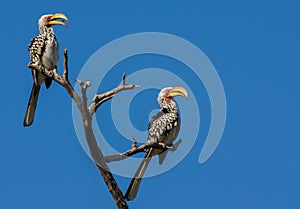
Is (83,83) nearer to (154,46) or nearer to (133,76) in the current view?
(133,76)

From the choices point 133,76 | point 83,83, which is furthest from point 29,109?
point 83,83

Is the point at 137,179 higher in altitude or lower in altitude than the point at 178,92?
lower

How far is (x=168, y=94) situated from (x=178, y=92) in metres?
0.16

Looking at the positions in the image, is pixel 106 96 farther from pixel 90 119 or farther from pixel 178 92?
pixel 178 92

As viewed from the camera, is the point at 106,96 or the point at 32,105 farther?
the point at 32,105

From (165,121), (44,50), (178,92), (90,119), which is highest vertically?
(44,50)

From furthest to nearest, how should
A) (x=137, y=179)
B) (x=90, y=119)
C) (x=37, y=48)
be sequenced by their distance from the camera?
(x=37, y=48), (x=137, y=179), (x=90, y=119)

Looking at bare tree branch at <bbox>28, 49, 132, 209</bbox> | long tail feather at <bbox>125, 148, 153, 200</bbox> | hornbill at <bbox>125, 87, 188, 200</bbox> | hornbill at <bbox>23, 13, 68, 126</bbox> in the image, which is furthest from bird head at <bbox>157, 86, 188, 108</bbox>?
bare tree branch at <bbox>28, 49, 132, 209</bbox>

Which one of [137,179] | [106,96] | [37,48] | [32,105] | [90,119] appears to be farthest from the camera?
[37,48]

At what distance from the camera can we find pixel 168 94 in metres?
8.88

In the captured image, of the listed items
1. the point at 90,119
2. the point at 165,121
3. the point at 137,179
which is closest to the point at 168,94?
the point at 165,121

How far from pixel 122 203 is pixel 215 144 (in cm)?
152

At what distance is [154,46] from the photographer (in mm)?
8539

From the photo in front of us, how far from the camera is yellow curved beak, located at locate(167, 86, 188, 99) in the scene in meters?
8.58
